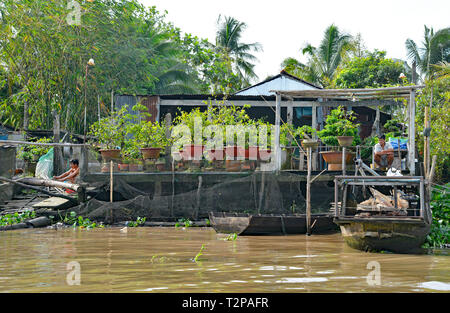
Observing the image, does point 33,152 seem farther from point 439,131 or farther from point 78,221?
point 439,131

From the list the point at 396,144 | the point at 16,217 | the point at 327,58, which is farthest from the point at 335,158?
the point at 327,58

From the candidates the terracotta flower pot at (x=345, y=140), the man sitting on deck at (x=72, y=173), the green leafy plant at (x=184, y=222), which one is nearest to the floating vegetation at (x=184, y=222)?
the green leafy plant at (x=184, y=222)

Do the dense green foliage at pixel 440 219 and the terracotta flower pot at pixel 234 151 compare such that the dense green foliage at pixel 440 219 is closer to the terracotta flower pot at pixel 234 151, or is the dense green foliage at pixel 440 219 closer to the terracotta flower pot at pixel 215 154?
the terracotta flower pot at pixel 234 151

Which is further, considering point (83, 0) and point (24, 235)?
point (83, 0)

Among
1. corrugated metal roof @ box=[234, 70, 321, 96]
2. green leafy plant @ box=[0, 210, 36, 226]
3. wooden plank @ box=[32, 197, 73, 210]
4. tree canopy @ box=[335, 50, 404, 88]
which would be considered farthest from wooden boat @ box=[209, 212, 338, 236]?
tree canopy @ box=[335, 50, 404, 88]

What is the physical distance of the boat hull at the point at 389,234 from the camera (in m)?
9.57

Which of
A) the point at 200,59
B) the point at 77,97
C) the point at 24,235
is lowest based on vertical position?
the point at 24,235

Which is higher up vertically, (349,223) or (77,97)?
(77,97)

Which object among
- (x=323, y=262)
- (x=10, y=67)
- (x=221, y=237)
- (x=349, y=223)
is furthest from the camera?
(x=10, y=67)

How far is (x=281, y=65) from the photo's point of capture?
3056 cm
